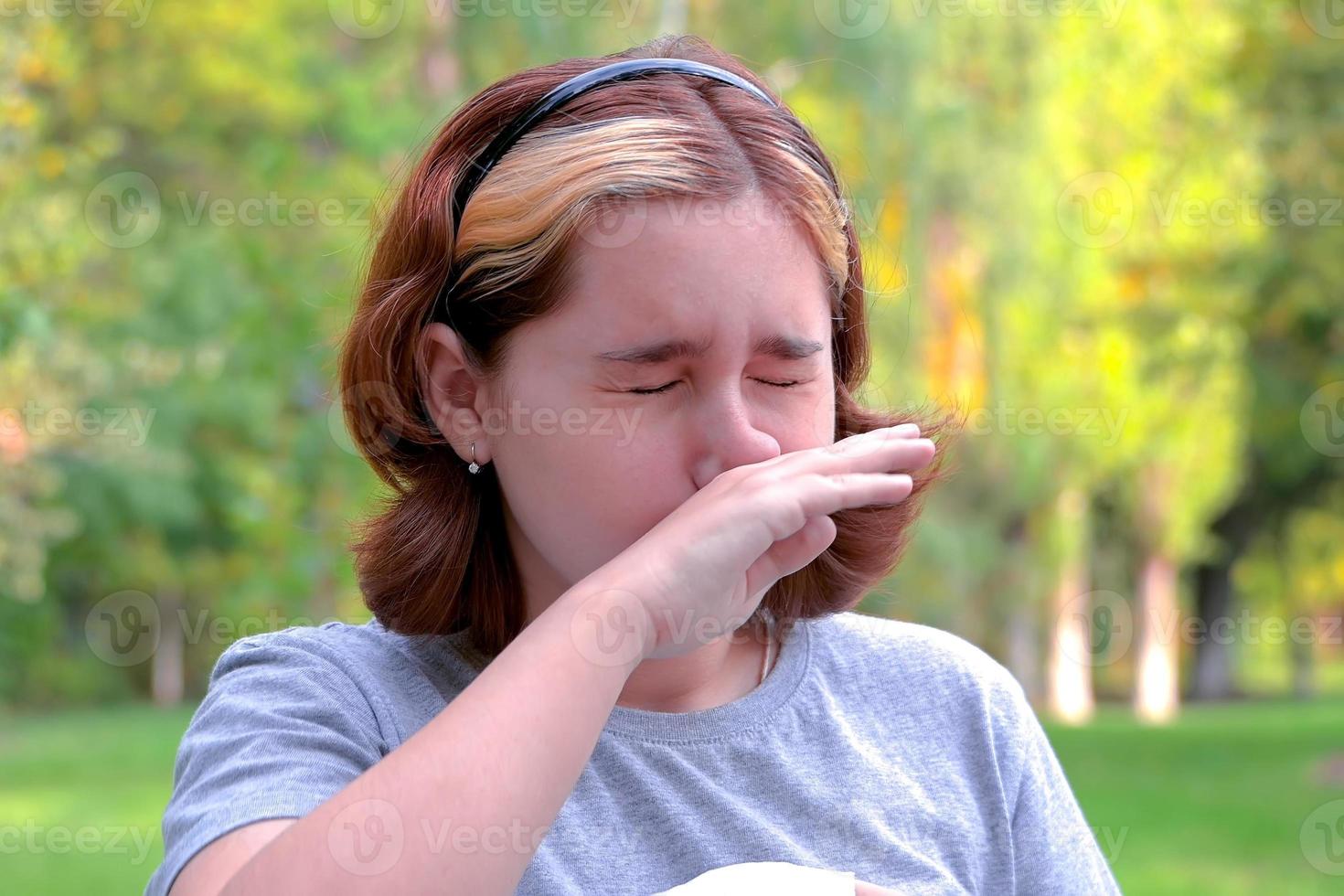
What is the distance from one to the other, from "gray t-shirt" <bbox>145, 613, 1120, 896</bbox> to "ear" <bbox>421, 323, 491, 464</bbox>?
25 centimetres

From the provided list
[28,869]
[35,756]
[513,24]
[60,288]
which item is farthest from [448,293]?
[35,756]

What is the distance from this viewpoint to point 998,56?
1248 centimetres

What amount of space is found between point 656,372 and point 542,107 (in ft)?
1.25

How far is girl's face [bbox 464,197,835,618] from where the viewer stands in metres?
1.53

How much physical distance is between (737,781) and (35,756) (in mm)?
Answer: 14983

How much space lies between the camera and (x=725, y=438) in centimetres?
153

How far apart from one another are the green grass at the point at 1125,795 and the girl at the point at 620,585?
6.14 meters

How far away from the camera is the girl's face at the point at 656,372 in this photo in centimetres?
153

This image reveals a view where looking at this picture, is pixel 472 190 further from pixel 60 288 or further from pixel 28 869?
pixel 28 869
